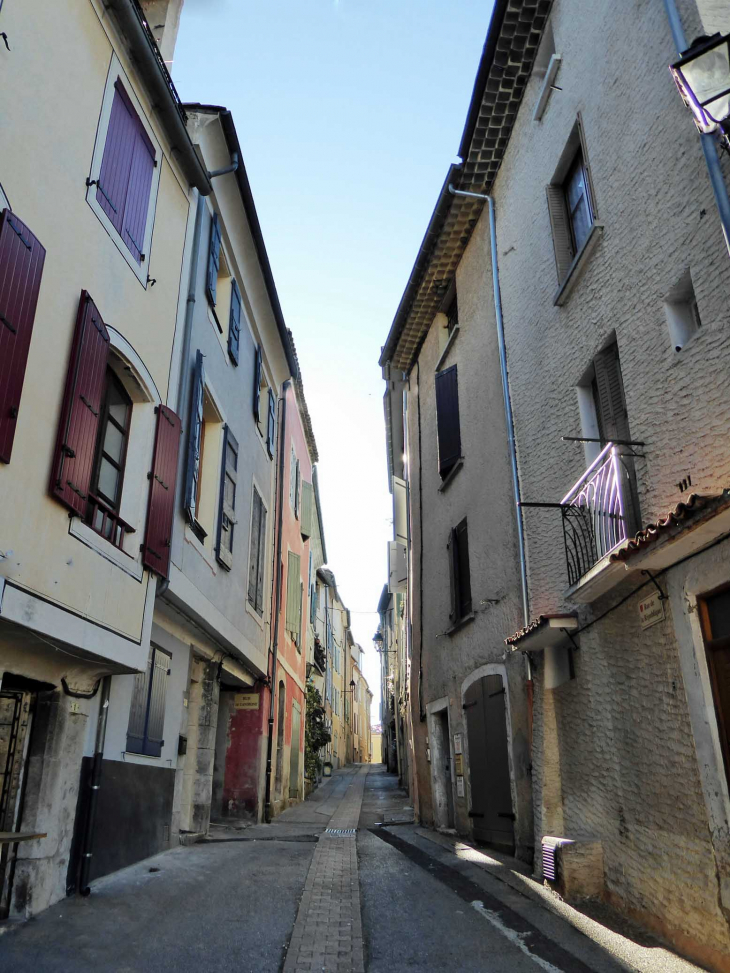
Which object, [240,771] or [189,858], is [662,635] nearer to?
[189,858]

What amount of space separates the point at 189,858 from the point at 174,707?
1744mm

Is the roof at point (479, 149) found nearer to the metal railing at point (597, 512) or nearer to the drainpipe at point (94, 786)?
the metal railing at point (597, 512)

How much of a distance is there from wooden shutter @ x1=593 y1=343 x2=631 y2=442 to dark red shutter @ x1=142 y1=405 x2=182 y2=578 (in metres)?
4.31

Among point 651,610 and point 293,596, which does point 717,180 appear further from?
point 293,596

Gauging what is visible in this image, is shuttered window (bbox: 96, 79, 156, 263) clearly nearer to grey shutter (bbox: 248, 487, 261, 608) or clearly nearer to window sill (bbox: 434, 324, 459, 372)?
window sill (bbox: 434, 324, 459, 372)

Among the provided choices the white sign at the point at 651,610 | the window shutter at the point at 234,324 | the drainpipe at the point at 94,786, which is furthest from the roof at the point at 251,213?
the white sign at the point at 651,610

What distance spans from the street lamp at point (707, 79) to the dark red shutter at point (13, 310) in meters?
4.30

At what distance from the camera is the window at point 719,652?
15.2 ft

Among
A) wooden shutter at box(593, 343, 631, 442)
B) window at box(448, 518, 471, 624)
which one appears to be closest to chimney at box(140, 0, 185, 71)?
wooden shutter at box(593, 343, 631, 442)

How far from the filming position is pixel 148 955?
4.62 meters

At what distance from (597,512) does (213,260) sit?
597 centimetres

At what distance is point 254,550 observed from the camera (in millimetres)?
12727

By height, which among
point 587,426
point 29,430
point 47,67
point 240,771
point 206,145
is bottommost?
point 240,771

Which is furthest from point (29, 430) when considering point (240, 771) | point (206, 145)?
point (240, 771)
